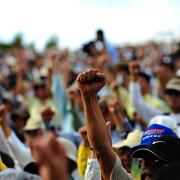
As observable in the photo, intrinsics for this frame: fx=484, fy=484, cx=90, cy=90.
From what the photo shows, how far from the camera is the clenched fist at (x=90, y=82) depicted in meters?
2.46

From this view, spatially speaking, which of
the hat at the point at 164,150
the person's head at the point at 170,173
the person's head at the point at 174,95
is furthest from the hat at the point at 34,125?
the person's head at the point at 170,173

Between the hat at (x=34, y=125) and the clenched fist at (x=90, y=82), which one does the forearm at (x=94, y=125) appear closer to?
the clenched fist at (x=90, y=82)

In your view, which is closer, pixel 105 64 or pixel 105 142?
pixel 105 142

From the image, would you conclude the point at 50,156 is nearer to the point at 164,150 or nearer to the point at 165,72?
the point at 164,150

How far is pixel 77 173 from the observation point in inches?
160

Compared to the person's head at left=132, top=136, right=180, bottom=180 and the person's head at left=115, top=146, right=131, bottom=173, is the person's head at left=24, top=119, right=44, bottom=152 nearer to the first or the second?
the person's head at left=115, top=146, right=131, bottom=173

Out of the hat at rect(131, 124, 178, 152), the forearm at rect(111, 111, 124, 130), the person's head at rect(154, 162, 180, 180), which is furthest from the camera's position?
the forearm at rect(111, 111, 124, 130)

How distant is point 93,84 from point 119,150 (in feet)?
4.19

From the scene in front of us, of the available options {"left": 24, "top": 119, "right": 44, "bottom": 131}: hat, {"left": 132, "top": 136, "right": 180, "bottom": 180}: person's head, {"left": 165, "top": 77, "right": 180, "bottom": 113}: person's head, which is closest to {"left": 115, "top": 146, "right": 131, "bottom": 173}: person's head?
{"left": 132, "top": 136, "right": 180, "bottom": 180}: person's head

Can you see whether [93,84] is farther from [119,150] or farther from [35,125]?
[35,125]

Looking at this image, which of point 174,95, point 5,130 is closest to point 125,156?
point 5,130

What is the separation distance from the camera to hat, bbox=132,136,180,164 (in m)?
2.47

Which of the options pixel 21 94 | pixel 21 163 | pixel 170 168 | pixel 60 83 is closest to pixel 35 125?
pixel 21 163

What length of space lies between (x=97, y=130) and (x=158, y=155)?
0.35m
